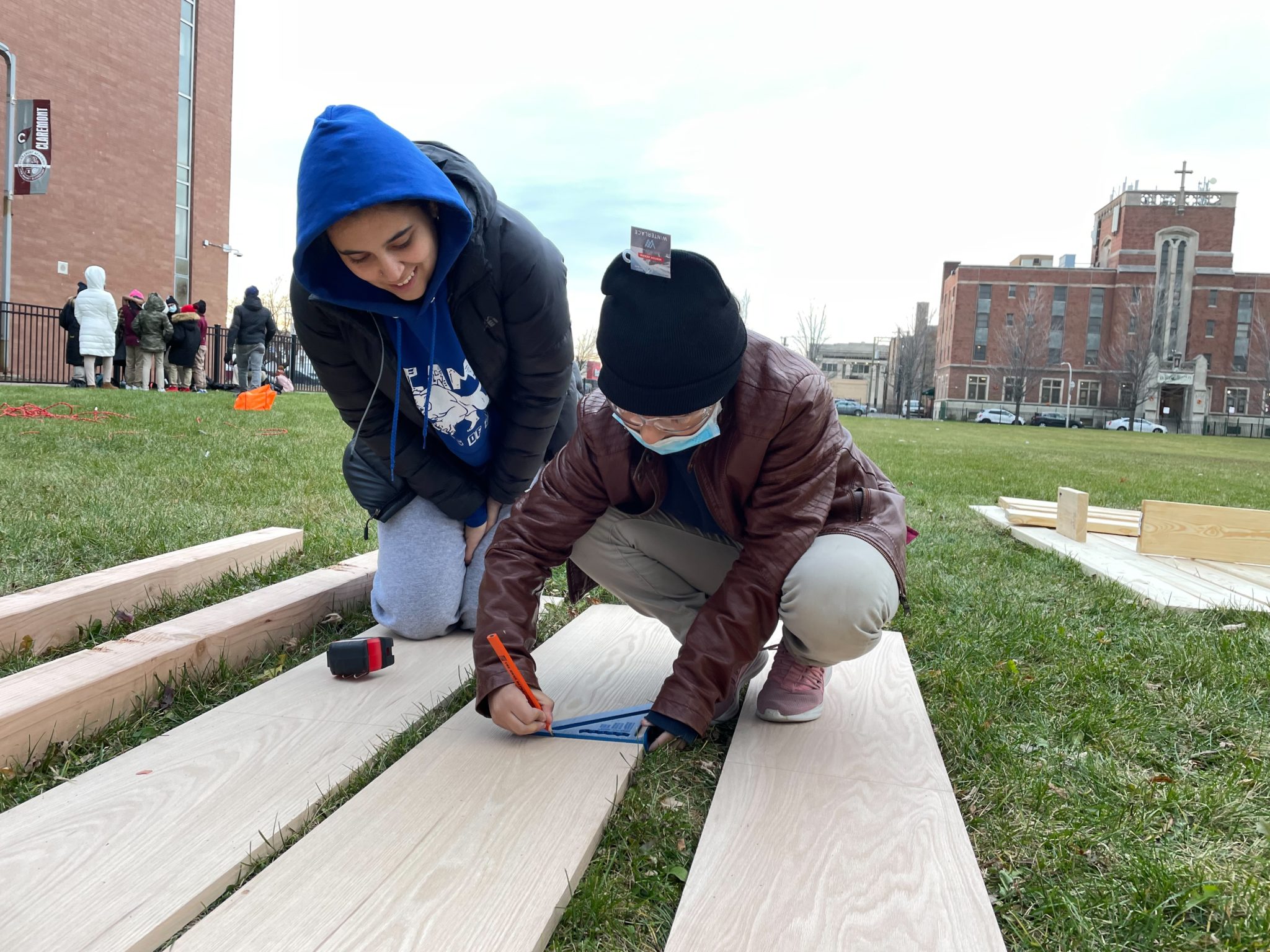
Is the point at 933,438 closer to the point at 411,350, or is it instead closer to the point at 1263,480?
the point at 1263,480

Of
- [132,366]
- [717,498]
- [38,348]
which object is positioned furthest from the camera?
[38,348]

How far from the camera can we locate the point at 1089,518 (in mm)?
5160

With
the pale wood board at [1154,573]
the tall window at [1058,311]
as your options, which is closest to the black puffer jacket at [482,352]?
the pale wood board at [1154,573]

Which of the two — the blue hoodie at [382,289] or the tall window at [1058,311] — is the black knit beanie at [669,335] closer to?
the blue hoodie at [382,289]

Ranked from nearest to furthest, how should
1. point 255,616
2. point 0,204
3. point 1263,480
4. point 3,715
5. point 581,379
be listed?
point 3,715, point 255,616, point 581,379, point 1263,480, point 0,204

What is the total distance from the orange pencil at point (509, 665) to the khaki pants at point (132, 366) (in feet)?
46.5

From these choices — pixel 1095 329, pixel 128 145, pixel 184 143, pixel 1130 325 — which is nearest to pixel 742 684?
pixel 128 145

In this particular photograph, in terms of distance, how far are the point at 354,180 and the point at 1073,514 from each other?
4.28 meters

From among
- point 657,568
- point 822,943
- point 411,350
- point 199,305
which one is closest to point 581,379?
point 411,350

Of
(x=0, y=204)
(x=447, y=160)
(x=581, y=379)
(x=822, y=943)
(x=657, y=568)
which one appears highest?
(x=0, y=204)

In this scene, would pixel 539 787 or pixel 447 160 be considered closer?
pixel 539 787

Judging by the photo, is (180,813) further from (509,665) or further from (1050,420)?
(1050,420)

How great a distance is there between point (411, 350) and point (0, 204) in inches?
716

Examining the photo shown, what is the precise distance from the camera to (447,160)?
2387 millimetres
